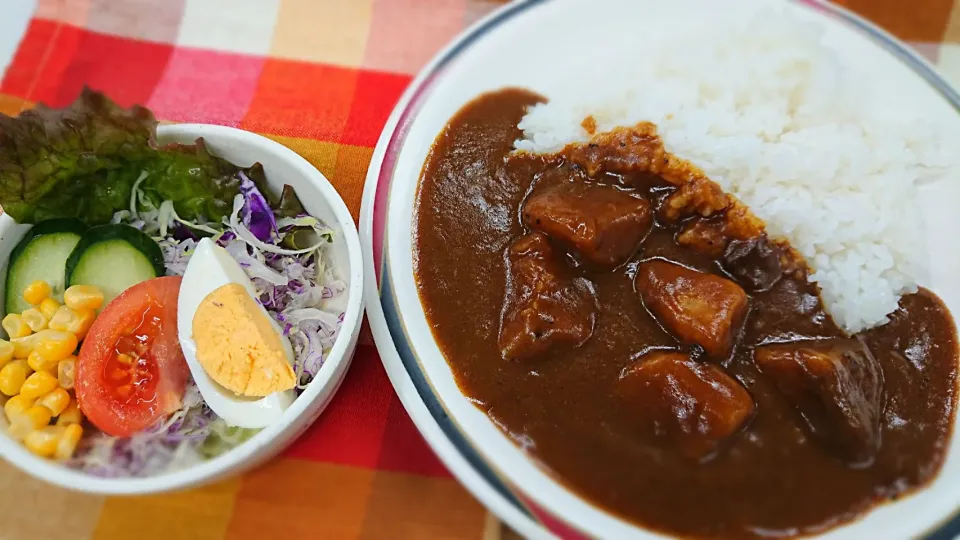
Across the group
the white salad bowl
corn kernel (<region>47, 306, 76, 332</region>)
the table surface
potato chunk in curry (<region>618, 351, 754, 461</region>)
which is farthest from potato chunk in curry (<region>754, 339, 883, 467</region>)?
corn kernel (<region>47, 306, 76, 332</region>)

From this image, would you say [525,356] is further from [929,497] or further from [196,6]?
[196,6]

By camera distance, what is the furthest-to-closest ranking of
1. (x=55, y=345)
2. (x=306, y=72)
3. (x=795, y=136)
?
(x=306, y=72) < (x=795, y=136) < (x=55, y=345)

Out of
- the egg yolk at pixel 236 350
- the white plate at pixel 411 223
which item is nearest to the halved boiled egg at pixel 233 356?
the egg yolk at pixel 236 350

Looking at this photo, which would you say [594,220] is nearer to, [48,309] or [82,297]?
[82,297]

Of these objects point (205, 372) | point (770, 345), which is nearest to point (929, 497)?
point (770, 345)

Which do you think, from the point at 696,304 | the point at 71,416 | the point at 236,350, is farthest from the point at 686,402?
the point at 71,416

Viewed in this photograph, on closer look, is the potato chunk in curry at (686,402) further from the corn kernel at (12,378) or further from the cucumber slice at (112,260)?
the corn kernel at (12,378)
